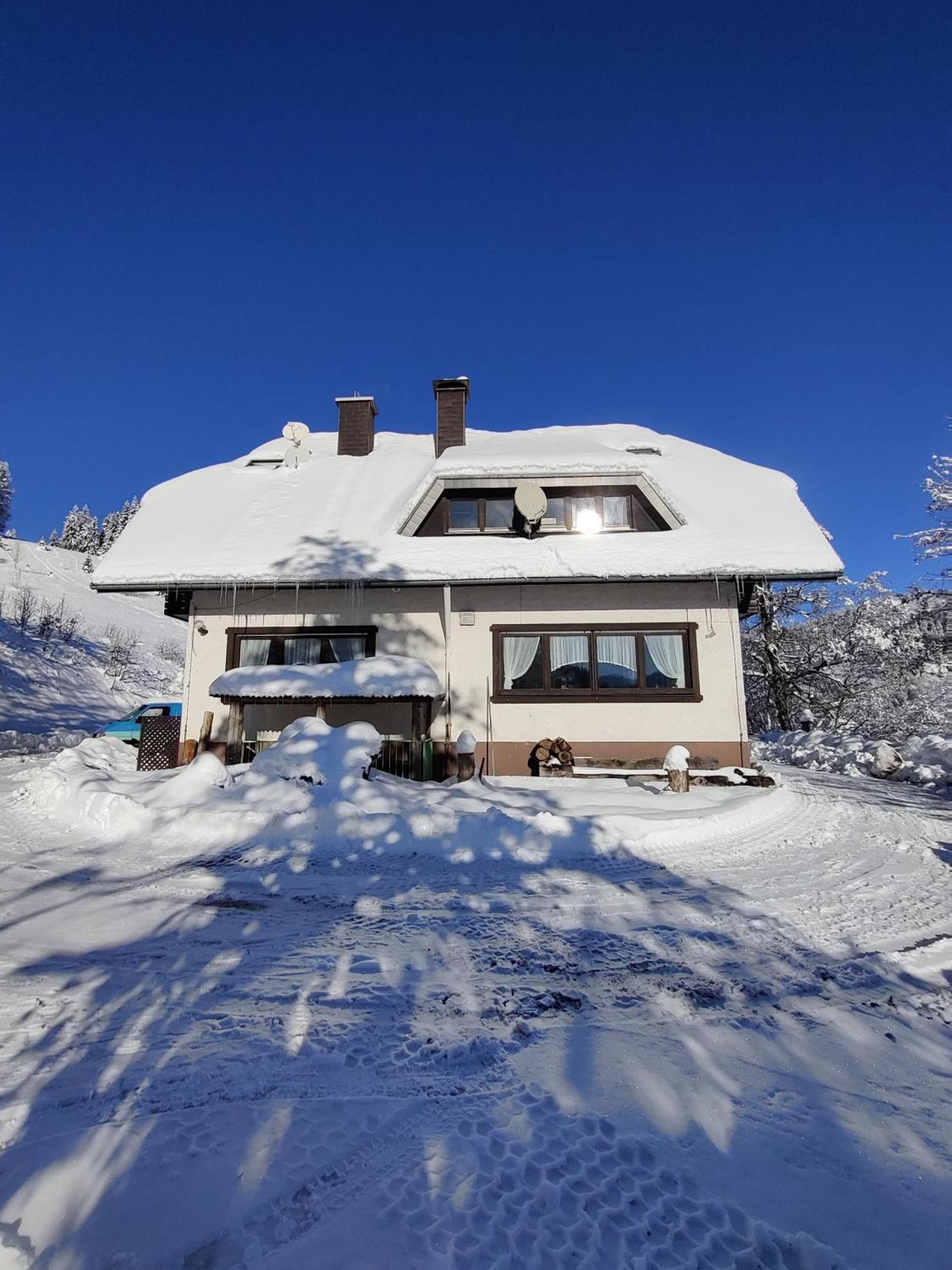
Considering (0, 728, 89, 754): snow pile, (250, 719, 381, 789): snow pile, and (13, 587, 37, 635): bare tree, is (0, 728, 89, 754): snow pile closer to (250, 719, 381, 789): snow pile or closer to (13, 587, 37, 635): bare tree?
(250, 719, 381, 789): snow pile

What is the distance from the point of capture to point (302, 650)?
11258 mm

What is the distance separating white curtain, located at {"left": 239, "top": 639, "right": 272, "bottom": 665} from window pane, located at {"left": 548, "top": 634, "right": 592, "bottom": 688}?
514 cm

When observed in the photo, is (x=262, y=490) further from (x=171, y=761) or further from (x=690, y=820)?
(x=690, y=820)

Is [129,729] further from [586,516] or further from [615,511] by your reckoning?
[615,511]

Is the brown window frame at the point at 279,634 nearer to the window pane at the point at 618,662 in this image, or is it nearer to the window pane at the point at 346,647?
the window pane at the point at 346,647

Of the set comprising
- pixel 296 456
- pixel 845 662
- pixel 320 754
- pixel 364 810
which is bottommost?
pixel 364 810

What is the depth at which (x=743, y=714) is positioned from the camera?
10.3 m

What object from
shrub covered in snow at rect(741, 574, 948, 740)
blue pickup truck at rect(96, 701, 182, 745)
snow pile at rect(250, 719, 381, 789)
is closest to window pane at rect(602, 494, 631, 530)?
snow pile at rect(250, 719, 381, 789)

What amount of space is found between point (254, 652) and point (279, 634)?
611mm

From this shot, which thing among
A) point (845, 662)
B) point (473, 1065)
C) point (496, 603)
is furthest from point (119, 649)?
point (473, 1065)

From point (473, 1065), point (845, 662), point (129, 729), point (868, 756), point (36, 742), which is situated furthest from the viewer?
point (845, 662)

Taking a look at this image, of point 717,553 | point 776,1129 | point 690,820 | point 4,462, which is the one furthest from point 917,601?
point 4,462

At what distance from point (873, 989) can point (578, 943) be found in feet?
4.93

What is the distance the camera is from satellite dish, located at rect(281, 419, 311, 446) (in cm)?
1487
